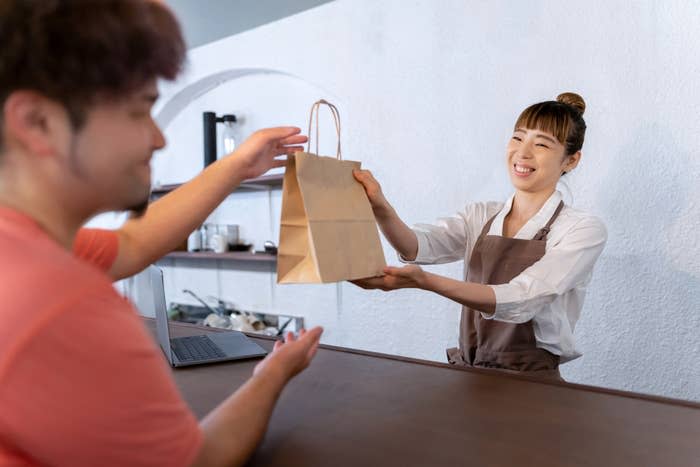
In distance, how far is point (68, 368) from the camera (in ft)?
1.48

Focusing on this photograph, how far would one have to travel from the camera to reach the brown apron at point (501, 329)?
1455 millimetres

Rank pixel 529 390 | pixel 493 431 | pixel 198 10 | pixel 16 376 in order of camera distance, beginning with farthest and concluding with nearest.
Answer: pixel 198 10 → pixel 529 390 → pixel 493 431 → pixel 16 376

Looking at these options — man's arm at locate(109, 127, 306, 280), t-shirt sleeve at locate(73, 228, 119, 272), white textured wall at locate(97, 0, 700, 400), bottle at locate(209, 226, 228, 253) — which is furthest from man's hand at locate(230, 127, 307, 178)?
bottle at locate(209, 226, 228, 253)

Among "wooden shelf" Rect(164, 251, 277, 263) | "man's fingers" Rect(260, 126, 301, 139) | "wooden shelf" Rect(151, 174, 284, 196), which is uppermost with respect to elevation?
"man's fingers" Rect(260, 126, 301, 139)

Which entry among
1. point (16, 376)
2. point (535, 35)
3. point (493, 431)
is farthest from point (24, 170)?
point (535, 35)

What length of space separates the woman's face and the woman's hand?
0.42m

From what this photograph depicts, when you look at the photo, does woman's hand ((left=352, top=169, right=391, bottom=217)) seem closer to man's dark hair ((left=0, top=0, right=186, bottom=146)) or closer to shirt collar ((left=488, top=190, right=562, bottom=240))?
shirt collar ((left=488, top=190, right=562, bottom=240))

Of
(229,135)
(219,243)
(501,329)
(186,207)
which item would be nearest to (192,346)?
(186,207)

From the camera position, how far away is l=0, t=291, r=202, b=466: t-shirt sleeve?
0.44 m

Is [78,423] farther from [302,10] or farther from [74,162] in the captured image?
[302,10]

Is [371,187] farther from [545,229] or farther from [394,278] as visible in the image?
[545,229]

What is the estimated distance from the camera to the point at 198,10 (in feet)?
9.43

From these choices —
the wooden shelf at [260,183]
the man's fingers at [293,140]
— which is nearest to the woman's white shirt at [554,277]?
the man's fingers at [293,140]

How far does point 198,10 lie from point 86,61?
269 centimetres
